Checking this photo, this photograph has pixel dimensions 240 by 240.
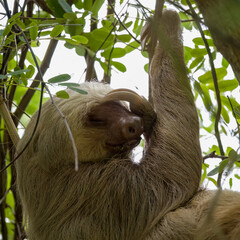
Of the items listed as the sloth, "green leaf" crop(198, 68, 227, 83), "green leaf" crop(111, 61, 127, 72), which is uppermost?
"green leaf" crop(111, 61, 127, 72)

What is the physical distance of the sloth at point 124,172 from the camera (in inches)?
150

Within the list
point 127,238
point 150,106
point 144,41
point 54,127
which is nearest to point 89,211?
point 127,238

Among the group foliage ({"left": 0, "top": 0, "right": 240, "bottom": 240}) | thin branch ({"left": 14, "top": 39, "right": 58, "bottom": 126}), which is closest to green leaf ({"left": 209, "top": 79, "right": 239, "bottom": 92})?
foliage ({"left": 0, "top": 0, "right": 240, "bottom": 240})

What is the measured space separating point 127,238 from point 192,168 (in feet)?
2.81

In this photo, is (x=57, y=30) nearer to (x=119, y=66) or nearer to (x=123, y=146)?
(x=119, y=66)

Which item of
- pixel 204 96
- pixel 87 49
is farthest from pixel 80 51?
pixel 204 96

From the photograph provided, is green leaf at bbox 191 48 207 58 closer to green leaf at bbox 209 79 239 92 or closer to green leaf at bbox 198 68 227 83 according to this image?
green leaf at bbox 198 68 227 83

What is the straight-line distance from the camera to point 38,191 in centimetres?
414

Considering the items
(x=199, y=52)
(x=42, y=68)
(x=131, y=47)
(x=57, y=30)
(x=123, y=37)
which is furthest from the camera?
(x=42, y=68)

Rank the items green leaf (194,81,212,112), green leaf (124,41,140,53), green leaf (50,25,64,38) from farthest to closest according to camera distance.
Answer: green leaf (124,41,140,53), green leaf (50,25,64,38), green leaf (194,81,212,112)

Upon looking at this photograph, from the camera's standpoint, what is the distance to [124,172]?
411 centimetres

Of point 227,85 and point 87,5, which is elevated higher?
point 87,5

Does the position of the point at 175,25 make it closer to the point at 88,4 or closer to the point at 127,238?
the point at 88,4

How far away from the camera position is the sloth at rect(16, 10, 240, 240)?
12.5 feet
